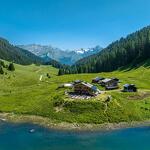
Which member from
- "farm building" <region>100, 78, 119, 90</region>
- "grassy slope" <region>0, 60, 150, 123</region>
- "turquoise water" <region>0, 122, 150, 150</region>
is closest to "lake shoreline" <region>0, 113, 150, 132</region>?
"grassy slope" <region>0, 60, 150, 123</region>

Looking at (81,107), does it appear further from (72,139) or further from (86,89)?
(72,139)

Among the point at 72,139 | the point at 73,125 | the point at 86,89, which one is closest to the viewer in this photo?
the point at 72,139

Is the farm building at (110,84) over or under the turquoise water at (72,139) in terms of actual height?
over

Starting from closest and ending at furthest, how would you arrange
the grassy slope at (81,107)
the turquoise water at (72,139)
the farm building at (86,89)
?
the turquoise water at (72,139)
the grassy slope at (81,107)
the farm building at (86,89)

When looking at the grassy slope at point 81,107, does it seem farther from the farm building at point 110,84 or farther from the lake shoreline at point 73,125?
the farm building at point 110,84

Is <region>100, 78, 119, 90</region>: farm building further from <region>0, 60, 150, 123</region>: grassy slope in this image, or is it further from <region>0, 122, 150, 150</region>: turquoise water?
<region>0, 122, 150, 150</region>: turquoise water

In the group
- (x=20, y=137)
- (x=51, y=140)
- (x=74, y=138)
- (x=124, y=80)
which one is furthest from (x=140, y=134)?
(x=124, y=80)

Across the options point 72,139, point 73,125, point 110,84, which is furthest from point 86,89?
point 72,139

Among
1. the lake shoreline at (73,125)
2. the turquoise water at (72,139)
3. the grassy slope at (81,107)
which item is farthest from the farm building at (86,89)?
the turquoise water at (72,139)

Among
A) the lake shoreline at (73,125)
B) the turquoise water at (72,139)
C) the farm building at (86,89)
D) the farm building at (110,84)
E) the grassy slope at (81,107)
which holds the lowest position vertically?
the turquoise water at (72,139)
